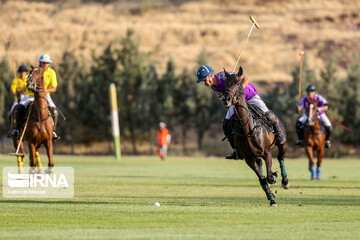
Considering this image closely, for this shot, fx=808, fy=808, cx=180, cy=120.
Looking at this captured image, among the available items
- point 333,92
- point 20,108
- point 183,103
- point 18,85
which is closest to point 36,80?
point 20,108

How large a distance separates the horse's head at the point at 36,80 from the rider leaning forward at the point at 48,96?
27 centimetres

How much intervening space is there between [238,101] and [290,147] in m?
51.1

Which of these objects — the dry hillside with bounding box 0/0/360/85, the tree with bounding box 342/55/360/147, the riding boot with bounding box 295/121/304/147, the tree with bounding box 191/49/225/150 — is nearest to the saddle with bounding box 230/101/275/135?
the riding boot with bounding box 295/121/304/147

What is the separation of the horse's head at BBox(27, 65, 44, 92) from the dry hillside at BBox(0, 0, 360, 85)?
71.3 m

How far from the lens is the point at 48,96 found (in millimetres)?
21203

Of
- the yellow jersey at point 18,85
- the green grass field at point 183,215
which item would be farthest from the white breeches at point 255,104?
the yellow jersey at point 18,85

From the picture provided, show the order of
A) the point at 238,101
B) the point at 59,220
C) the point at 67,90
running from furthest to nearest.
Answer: the point at 67,90 < the point at 238,101 < the point at 59,220

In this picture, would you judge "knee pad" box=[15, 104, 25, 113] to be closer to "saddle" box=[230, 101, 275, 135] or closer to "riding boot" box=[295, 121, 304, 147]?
"saddle" box=[230, 101, 275, 135]

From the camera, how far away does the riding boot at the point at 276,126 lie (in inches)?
674

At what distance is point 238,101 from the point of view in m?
15.5

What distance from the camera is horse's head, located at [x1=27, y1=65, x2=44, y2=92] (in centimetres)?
1983

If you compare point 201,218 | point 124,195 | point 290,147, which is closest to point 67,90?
point 290,147

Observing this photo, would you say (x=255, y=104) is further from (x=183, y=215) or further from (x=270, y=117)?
(x=183, y=215)

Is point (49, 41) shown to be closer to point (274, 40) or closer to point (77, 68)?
point (274, 40)
